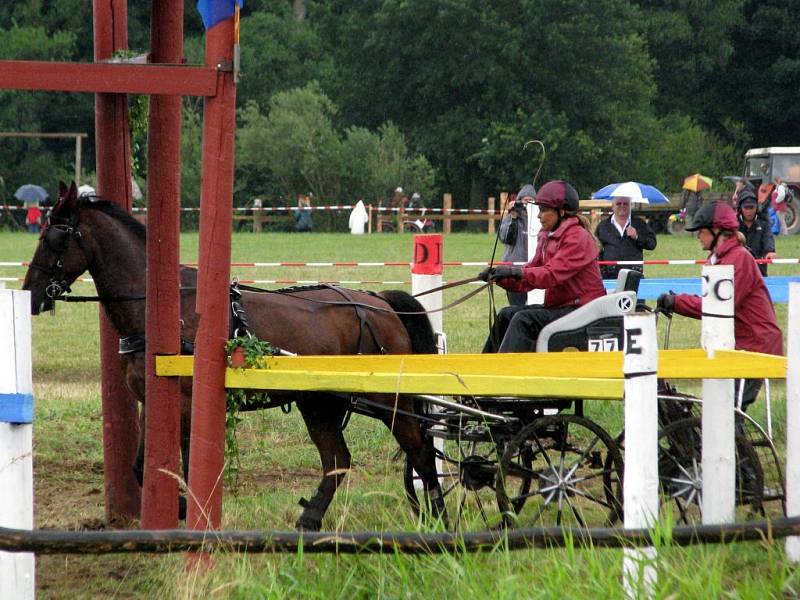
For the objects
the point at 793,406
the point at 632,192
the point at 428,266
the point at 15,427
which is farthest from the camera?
the point at 632,192

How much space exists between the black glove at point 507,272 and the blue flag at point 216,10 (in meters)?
2.57

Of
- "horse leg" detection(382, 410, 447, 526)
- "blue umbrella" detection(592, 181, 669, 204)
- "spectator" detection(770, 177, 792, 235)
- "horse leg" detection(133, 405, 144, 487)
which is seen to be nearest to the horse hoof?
"horse leg" detection(382, 410, 447, 526)

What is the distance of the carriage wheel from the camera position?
6176 millimetres

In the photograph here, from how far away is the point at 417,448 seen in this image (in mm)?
7441

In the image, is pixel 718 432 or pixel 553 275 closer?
pixel 718 432

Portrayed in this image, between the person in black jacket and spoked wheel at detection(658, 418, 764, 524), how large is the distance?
7.20m

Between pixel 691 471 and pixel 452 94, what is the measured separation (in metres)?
56.2

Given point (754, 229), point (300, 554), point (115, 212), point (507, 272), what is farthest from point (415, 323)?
point (754, 229)

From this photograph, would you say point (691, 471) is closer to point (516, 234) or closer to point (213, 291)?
point (213, 291)

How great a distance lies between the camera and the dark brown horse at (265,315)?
7059 millimetres

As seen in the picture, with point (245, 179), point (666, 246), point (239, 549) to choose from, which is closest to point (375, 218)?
point (245, 179)

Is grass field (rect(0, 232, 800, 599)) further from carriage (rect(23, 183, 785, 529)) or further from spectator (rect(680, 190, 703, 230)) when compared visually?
spectator (rect(680, 190, 703, 230))

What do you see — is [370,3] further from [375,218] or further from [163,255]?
[163,255]

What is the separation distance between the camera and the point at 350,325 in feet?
25.0
